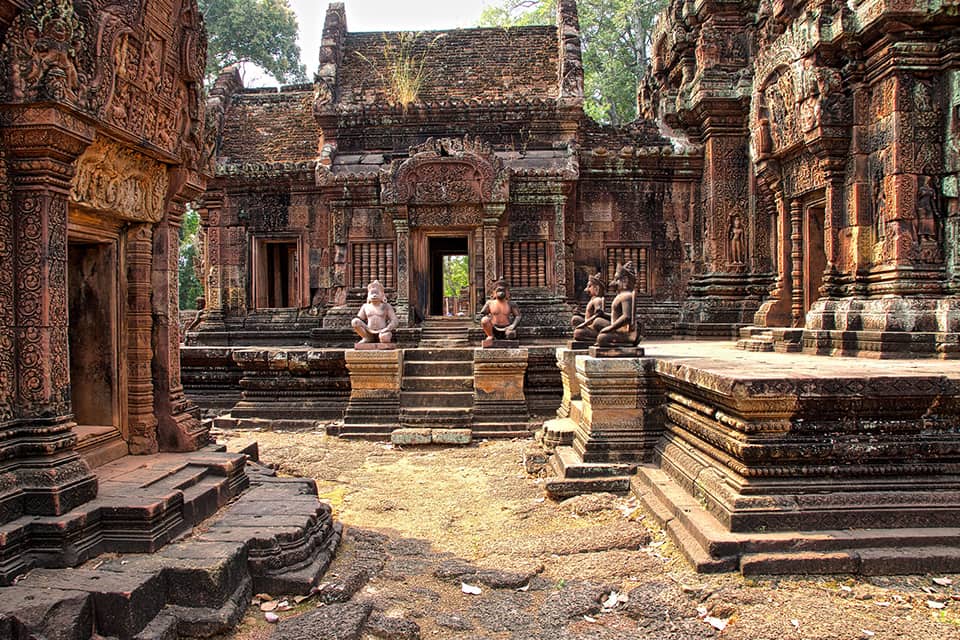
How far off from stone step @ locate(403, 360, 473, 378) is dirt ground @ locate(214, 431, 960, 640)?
12.5ft

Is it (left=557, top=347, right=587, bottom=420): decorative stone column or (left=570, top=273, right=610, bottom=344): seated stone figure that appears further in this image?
(left=570, top=273, right=610, bottom=344): seated stone figure

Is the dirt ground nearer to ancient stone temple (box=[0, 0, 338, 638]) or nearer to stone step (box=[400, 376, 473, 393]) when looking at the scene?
ancient stone temple (box=[0, 0, 338, 638])

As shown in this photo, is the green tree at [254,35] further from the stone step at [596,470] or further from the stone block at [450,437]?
the stone step at [596,470]

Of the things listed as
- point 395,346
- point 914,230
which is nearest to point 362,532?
point 395,346

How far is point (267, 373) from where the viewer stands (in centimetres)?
1007

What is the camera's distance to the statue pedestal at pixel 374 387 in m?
9.23

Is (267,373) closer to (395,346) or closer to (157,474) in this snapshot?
(395,346)

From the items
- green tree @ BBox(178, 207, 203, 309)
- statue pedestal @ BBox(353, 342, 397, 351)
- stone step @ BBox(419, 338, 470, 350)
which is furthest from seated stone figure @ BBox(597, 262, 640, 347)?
green tree @ BBox(178, 207, 203, 309)

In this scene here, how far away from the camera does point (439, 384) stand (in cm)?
966

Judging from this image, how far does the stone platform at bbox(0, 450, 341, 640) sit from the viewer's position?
3.10 meters

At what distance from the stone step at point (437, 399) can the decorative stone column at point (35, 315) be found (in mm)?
5643

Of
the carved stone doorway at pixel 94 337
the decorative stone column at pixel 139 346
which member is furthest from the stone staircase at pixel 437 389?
the carved stone doorway at pixel 94 337

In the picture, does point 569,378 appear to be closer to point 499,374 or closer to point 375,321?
point 499,374

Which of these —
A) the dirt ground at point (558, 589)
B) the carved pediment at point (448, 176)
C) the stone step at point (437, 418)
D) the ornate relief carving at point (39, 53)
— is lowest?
the dirt ground at point (558, 589)
